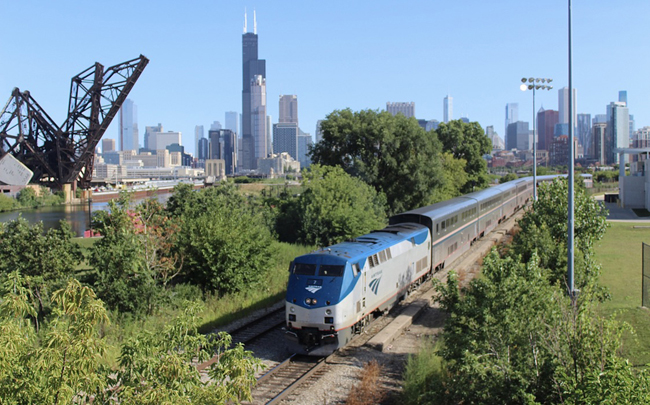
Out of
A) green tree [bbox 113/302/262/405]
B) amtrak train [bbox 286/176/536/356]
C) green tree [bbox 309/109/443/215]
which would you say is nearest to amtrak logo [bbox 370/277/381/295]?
amtrak train [bbox 286/176/536/356]

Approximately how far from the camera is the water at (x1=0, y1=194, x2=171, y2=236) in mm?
52447

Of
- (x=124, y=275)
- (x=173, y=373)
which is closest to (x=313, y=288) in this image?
(x=124, y=275)

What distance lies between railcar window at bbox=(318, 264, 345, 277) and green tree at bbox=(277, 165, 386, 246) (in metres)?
15.4

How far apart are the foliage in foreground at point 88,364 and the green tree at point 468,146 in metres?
61.6

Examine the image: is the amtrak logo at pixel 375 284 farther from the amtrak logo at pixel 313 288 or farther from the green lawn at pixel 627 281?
the green lawn at pixel 627 281

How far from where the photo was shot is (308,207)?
30.7 meters

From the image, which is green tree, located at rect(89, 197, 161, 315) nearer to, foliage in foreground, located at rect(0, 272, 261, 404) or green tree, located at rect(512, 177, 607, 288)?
foliage in foreground, located at rect(0, 272, 261, 404)

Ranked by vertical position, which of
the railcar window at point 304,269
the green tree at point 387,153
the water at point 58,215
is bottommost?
the water at point 58,215

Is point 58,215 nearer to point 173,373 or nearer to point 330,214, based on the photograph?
point 330,214

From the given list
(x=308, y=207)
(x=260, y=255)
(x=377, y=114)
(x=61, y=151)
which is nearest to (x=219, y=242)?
(x=260, y=255)

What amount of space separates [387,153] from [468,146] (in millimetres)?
25812

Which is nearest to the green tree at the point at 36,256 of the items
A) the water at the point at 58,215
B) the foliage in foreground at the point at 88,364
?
the foliage in foreground at the point at 88,364

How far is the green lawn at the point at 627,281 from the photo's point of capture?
13031 millimetres

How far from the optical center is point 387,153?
43.1 m
